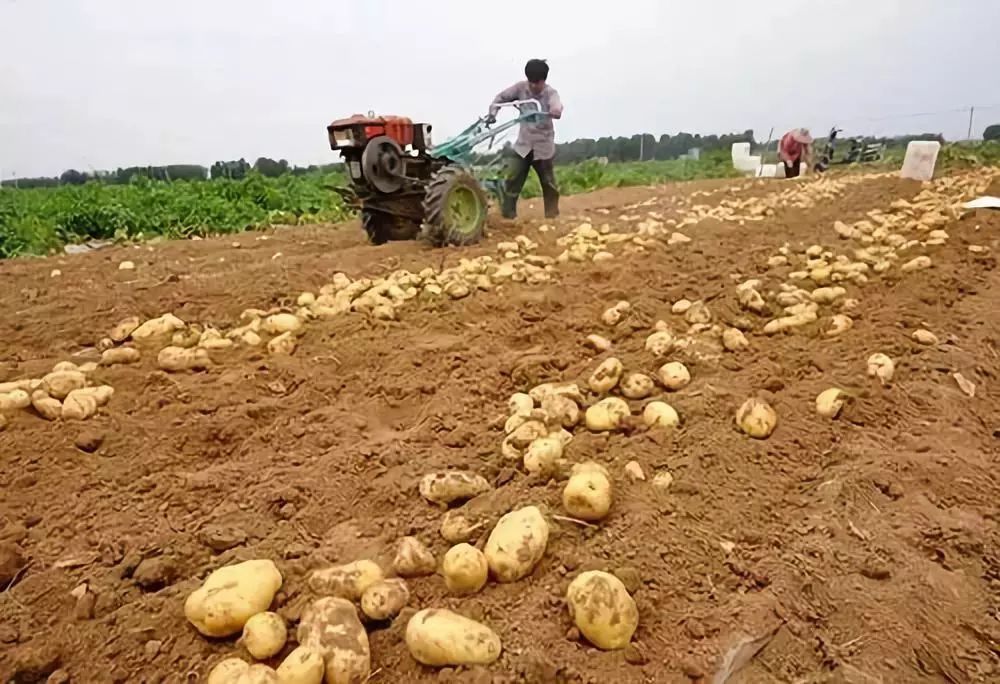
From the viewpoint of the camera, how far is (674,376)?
2117 millimetres

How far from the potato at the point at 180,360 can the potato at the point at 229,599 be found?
149 centimetres

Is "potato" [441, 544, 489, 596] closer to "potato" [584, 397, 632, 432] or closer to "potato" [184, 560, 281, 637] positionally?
"potato" [184, 560, 281, 637]

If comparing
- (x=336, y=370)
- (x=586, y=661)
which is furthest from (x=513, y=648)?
(x=336, y=370)

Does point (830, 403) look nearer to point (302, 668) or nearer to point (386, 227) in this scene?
point (302, 668)

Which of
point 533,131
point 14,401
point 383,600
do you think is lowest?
point 383,600

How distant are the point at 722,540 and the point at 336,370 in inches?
63.7

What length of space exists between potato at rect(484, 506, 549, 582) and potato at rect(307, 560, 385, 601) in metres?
0.22

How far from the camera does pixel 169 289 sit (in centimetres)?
374

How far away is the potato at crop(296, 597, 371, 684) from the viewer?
1.12m

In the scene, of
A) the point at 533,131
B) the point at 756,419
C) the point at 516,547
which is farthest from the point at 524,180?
the point at 516,547

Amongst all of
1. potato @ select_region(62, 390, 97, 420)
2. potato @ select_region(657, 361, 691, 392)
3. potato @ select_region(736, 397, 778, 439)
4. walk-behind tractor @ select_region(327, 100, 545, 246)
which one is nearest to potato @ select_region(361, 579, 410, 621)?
potato @ select_region(736, 397, 778, 439)

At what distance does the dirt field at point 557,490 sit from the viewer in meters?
1.19

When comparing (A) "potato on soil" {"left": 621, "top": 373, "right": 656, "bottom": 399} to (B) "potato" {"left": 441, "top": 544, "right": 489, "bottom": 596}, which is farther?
(A) "potato on soil" {"left": 621, "top": 373, "right": 656, "bottom": 399}

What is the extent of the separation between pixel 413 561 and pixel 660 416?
841 millimetres
